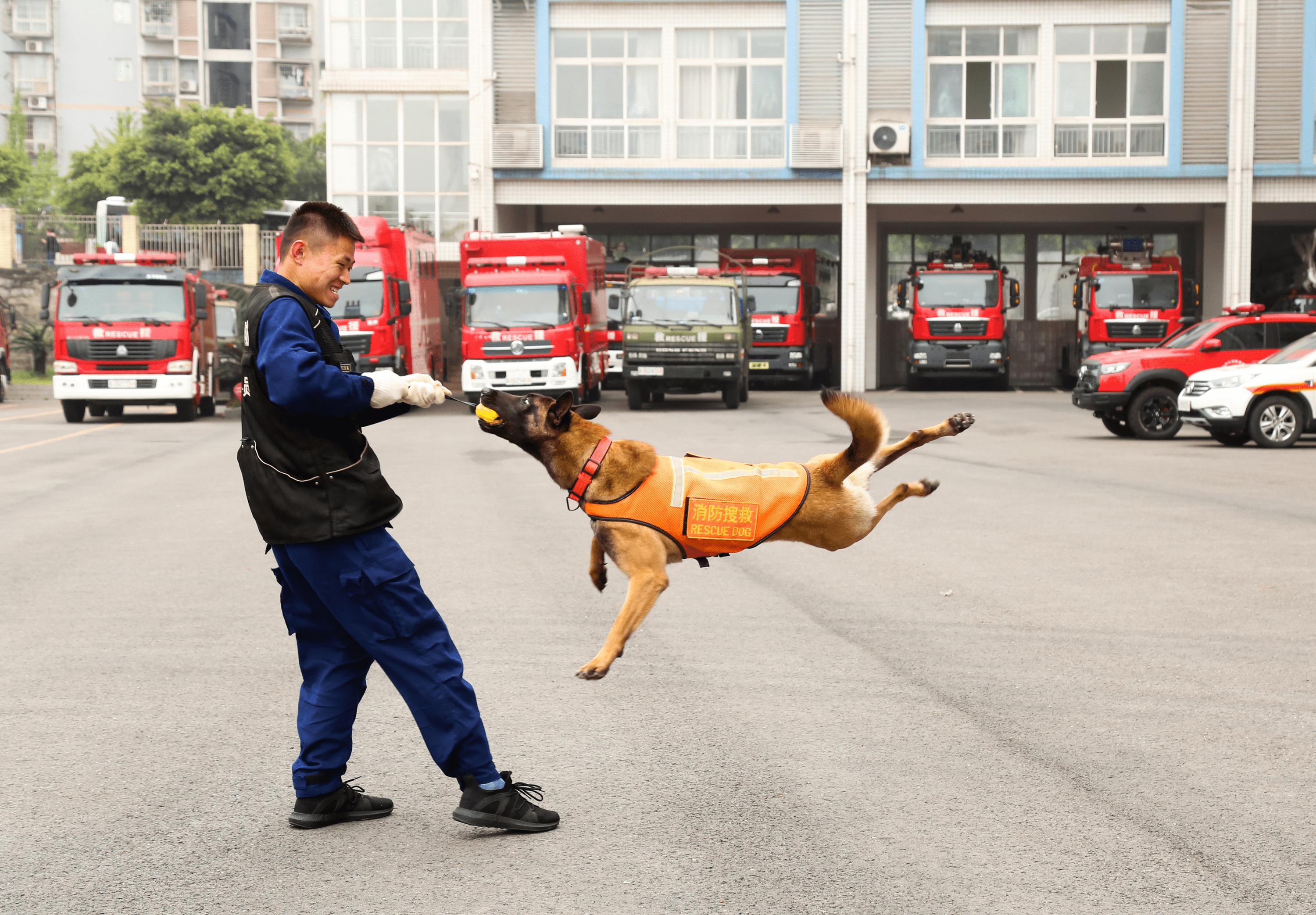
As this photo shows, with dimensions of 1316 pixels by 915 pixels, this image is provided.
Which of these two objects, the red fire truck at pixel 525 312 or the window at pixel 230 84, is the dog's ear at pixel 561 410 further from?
the window at pixel 230 84

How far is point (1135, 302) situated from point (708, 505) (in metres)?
31.4

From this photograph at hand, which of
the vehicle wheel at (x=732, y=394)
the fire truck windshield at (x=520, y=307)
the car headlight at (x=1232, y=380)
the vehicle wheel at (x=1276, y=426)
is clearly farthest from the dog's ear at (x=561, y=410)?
the vehicle wheel at (x=732, y=394)

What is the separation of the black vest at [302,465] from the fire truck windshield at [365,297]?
2524 centimetres

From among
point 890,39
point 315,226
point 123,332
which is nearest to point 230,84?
point 890,39

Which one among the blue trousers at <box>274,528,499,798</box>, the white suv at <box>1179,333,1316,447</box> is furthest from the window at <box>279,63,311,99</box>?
the blue trousers at <box>274,528,499,798</box>

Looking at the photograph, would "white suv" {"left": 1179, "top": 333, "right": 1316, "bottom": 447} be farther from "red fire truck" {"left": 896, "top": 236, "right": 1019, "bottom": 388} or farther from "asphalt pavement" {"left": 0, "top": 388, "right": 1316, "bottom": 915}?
"red fire truck" {"left": 896, "top": 236, "right": 1019, "bottom": 388}

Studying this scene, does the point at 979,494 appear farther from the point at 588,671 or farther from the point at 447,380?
the point at 447,380

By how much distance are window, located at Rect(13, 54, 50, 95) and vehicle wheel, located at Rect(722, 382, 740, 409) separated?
8318 centimetres

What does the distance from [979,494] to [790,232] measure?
108 ft

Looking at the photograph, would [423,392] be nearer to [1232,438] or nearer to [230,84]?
[1232,438]

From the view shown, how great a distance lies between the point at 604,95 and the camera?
36.9 m

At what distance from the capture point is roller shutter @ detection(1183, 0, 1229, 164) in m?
35.2

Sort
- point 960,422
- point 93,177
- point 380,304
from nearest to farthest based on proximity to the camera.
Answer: point 960,422 < point 380,304 < point 93,177

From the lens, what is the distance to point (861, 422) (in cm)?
525
